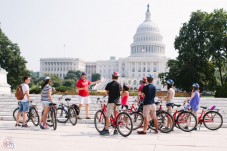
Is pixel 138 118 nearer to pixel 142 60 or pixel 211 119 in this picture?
pixel 211 119

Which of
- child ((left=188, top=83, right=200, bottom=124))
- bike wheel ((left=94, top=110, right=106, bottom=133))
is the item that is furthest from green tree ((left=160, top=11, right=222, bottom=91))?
bike wheel ((left=94, top=110, right=106, bottom=133))

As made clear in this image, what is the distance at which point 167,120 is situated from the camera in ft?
35.2

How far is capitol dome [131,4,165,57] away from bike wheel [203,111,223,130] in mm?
121121

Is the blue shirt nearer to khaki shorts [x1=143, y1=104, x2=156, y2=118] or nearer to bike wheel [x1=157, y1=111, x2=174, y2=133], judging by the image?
khaki shorts [x1=143, y1=104, x2=156, y2=118]

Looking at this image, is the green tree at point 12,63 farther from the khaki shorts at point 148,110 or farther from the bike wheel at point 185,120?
the khaki shorts at point 148,110

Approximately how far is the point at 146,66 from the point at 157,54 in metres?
7.53

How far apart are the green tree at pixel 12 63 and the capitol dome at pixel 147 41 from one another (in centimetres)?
8778

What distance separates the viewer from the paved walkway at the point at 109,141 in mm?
7543

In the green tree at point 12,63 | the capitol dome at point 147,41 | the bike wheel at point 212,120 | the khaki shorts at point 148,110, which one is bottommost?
the bike wheel at point 212,120

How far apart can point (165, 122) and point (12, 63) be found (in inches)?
1590

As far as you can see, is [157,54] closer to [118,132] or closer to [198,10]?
[198,10]

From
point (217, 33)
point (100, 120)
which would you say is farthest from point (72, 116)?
point (217, 33)

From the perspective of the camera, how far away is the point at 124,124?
9.86 metres

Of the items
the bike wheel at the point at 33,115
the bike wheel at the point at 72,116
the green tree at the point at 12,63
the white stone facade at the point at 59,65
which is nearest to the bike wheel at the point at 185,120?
the bike wheel at the point at 72,116
